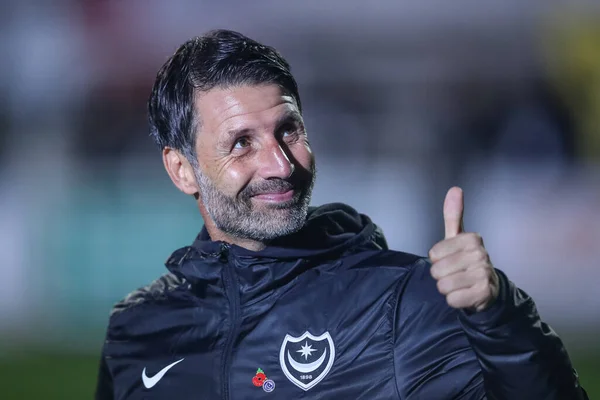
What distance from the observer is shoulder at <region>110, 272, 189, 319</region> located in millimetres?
2428

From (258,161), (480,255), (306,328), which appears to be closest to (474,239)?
(480,255)

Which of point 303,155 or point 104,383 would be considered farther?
point 104,383

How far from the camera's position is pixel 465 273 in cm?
158

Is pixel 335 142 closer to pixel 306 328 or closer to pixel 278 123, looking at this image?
pixel 278 123

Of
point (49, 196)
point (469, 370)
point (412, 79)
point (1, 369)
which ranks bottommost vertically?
point (1, 369)

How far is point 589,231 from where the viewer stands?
6129 mm

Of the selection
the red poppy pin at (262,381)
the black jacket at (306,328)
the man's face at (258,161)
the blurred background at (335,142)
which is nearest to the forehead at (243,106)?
the man's face at (258,161)

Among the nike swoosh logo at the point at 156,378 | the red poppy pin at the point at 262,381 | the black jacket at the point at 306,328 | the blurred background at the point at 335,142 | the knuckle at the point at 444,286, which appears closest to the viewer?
the knuckle at the point at 444,286

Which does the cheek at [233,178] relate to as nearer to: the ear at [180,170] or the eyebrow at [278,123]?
the eyebrow at [278,123]

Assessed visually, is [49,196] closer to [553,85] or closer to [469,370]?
[553,85]

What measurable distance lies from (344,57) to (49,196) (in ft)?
8.51

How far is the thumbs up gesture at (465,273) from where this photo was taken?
1.58m

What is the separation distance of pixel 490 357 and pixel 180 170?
1.16 meters

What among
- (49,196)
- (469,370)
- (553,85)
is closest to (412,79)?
(553,85)
